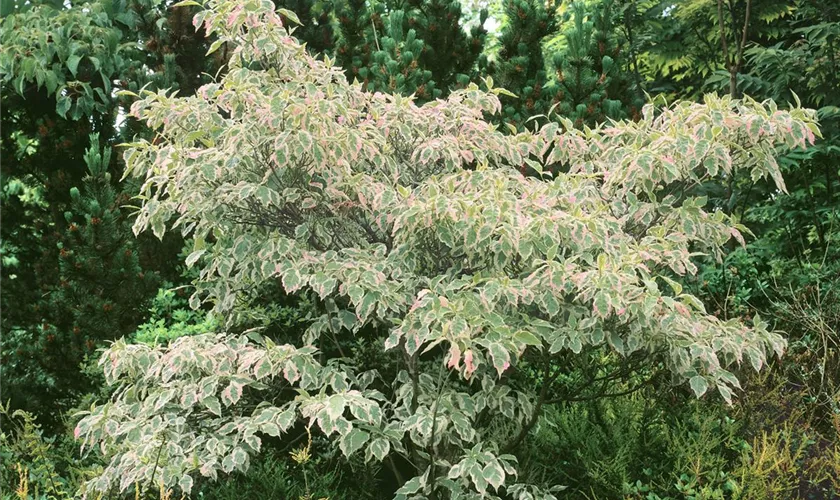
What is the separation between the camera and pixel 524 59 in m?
6.02

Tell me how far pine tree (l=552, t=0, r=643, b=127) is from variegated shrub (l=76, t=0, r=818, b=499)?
192 cm

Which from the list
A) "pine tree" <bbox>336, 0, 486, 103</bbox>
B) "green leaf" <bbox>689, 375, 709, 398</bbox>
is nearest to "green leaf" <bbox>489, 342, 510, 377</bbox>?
"green leaf" <bbox>689, 375, 709, 398</bbox>

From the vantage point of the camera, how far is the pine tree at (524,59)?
6031 millimetres

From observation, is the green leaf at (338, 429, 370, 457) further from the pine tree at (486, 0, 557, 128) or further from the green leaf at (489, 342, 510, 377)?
the pine tree at (486, 0, 557, 128)

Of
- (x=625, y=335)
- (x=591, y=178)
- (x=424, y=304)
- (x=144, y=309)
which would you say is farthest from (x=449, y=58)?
(x=424, y=304)

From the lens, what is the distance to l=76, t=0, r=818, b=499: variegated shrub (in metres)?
3.14

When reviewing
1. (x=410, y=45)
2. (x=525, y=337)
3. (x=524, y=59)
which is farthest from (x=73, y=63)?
(x=525, y=337)

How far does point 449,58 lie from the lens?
6.27m

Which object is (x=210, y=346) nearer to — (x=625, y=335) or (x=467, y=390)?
(x=467, y=390)

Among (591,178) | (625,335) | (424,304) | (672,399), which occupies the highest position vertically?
(591,178)

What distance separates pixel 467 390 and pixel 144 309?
8.59 ft

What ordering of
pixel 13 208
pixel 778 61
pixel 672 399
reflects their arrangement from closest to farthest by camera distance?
pixel 672 399 → pixel 13 208 → pixel 778 61

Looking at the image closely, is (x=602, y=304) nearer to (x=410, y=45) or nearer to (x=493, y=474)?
(x=493, y=474)

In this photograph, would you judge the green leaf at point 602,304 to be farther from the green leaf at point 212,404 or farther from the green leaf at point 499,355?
the green leaf at point 212,404
